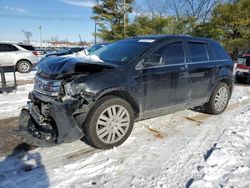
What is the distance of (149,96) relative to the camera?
4293 millimetres

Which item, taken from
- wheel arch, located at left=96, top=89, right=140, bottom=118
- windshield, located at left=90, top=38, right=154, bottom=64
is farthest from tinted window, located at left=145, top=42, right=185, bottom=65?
wheel arch, located at left=96, top=89, right=140, bottom=118

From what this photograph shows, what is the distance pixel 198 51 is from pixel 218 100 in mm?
1323

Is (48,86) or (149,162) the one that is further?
(48,86)

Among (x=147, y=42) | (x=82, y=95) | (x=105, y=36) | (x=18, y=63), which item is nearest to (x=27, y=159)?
(x=82, y=95)

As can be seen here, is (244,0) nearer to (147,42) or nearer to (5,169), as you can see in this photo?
(147,42)

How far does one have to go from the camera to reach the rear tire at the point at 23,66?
1376cm

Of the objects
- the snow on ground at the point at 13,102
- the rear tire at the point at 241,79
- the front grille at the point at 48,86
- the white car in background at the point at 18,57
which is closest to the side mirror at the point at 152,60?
the front grille at the point at 48,86

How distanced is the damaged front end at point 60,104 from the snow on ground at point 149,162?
12.0 inches

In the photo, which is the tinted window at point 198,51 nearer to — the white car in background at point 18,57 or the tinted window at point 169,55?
the tinted window at point 169,55

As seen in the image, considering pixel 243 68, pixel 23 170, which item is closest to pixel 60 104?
pixel 23 170

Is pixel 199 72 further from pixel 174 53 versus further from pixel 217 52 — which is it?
pixel 217 52

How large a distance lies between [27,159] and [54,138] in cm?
49

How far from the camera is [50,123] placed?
3.84 meters

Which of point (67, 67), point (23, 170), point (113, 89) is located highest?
point (67, 67)
